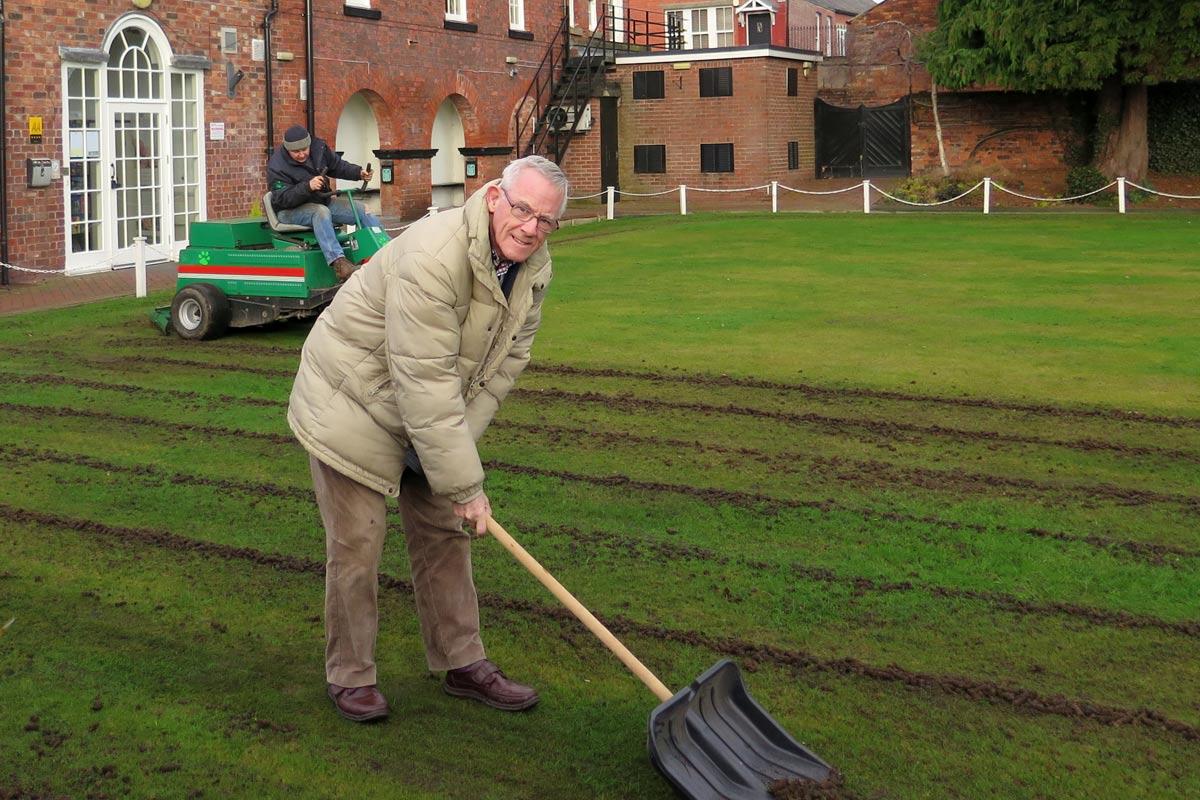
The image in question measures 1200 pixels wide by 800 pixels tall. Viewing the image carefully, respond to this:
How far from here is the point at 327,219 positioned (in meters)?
13.6

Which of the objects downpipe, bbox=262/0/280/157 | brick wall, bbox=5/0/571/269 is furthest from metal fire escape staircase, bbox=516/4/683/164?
downpipe, bbox=262/0/280/157

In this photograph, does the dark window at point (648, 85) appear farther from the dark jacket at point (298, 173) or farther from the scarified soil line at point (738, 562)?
the scarified soil line at point (738, 562)

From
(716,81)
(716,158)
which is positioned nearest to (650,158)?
(716,158)

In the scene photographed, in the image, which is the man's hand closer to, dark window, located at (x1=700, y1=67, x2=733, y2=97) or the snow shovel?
the snow shovel

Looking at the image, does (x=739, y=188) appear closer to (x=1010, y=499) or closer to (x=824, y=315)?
(x=824, y=315)

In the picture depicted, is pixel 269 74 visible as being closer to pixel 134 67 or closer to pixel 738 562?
pixel 134 67

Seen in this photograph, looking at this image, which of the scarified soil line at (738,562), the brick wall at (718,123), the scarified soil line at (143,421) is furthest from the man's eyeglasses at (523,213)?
the brick wall at (718,123)

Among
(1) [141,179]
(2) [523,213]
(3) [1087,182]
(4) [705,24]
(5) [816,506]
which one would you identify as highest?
(4) [705,24]

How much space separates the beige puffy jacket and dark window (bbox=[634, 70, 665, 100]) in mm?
32903

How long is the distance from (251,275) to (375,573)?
915cm

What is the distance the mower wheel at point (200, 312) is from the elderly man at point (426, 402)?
8.81 meters

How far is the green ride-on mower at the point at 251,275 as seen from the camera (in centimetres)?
1355

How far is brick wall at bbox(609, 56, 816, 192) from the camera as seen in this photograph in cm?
3622

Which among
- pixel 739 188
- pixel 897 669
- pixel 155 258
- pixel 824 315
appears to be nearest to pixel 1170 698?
pixel 897 669
